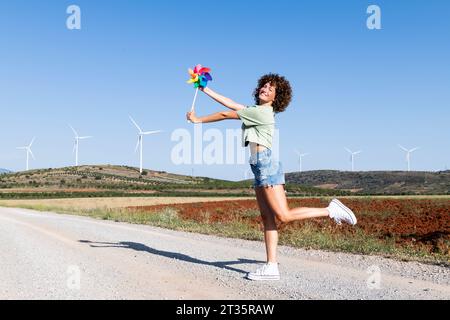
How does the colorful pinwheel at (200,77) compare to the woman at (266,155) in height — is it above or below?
above

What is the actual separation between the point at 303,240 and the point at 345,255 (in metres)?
2.33

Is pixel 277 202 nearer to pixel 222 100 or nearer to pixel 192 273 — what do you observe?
pixel 222 100

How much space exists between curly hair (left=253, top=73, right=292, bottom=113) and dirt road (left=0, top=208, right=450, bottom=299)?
230 centimetres

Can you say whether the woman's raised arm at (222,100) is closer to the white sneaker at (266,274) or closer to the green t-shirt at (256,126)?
the green t-shirt at (256,126)

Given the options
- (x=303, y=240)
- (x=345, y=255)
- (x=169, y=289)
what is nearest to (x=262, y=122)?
(x=169, y=289)

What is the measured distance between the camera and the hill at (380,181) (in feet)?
442

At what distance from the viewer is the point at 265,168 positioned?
6824mm

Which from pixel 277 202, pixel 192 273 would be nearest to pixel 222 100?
pixel 277 202

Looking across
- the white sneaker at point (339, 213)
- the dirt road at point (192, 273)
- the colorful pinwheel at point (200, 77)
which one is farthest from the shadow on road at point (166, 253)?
the colorful pinwheel at point (200, 77)

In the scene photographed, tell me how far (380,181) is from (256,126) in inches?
5842

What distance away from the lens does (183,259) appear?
30.0ft

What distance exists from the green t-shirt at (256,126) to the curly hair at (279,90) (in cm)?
40

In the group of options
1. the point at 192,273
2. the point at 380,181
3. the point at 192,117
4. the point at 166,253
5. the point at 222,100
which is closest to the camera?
the point at 192,117
